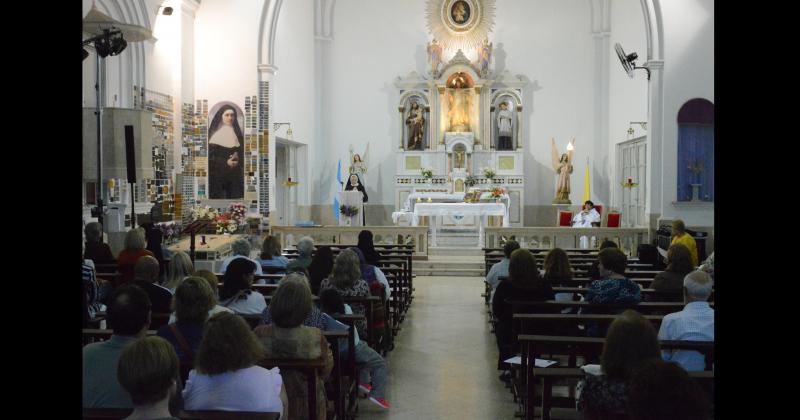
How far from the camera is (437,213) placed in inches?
613

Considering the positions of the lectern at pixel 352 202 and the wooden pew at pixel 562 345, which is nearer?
the wooden pew at pixel 562 345

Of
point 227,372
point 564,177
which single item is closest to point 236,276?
point 227,372

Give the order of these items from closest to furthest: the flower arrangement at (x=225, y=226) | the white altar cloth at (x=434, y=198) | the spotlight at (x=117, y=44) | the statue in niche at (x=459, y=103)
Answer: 1. the spotlight at (x=117, y=44)
2. the flower arrangement at (x=225, y=226)
3. the white altar cloth at (x=434, y=198)
4. the statue in niche at (x=459, y=103)

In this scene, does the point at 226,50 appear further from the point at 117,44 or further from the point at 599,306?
the point at 599,306

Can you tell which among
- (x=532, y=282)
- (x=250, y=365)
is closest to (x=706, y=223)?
(x=532, y=282)

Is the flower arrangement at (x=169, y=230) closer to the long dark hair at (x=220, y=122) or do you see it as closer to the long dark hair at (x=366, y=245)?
the long dark hair at (x=220, y=122)

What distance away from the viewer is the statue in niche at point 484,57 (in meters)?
18.6

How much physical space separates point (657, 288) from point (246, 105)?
378 inches

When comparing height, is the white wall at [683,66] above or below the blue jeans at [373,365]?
above

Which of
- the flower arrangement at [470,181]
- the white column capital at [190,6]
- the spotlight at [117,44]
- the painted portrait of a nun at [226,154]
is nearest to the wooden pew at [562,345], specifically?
the spotlight at [117,44]

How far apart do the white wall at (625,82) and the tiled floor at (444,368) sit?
23.7 feet

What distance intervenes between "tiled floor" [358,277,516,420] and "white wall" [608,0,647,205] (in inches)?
284

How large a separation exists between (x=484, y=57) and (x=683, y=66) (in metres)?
6.14

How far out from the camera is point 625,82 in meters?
16.9
